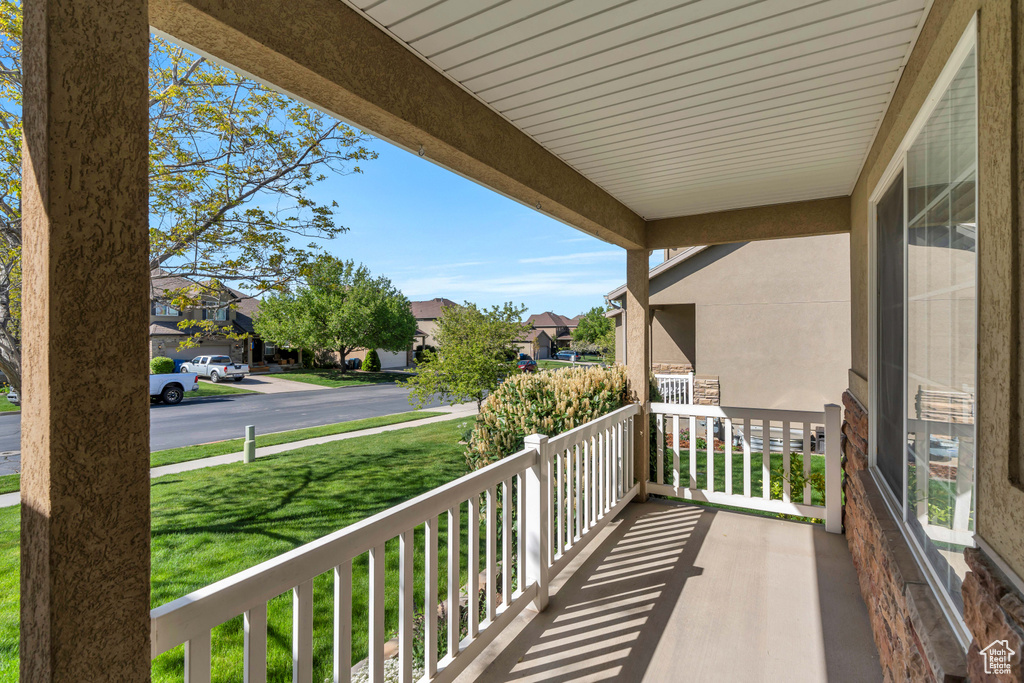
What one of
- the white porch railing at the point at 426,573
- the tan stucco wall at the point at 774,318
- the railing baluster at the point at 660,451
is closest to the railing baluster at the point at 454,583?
the white porch railing at the point at 426,573

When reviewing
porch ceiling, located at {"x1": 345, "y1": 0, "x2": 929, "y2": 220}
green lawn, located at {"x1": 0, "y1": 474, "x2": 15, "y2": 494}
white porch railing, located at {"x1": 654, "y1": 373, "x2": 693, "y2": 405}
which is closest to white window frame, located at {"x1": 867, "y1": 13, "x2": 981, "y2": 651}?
porch ceiling, located at {"x1": 345, "y1": 0, "x2": 929, "y2": 220}

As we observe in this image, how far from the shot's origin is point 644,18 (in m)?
1.83

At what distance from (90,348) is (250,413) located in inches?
614

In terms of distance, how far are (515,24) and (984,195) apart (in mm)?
1485

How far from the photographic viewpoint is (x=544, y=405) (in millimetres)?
4672

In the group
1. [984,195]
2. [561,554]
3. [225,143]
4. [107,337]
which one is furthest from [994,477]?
[225,143]

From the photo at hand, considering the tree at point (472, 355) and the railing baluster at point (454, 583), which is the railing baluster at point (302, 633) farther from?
the tree at point (472, 355)

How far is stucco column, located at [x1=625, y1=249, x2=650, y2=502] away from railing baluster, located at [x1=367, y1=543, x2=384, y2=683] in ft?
11.0

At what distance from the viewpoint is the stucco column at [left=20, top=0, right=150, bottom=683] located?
90cm

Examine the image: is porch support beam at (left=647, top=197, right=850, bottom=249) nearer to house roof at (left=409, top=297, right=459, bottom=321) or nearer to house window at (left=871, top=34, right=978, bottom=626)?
house window at (left=871, top=34, right=978, bottom=626)

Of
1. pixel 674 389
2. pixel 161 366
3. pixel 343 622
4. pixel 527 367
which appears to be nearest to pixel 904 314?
pixel 343 622

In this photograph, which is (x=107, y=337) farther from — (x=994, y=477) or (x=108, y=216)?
(x=994, y=477)

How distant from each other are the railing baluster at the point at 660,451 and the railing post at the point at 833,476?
1.27m

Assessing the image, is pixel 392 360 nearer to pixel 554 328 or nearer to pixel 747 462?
pixel 554 328
